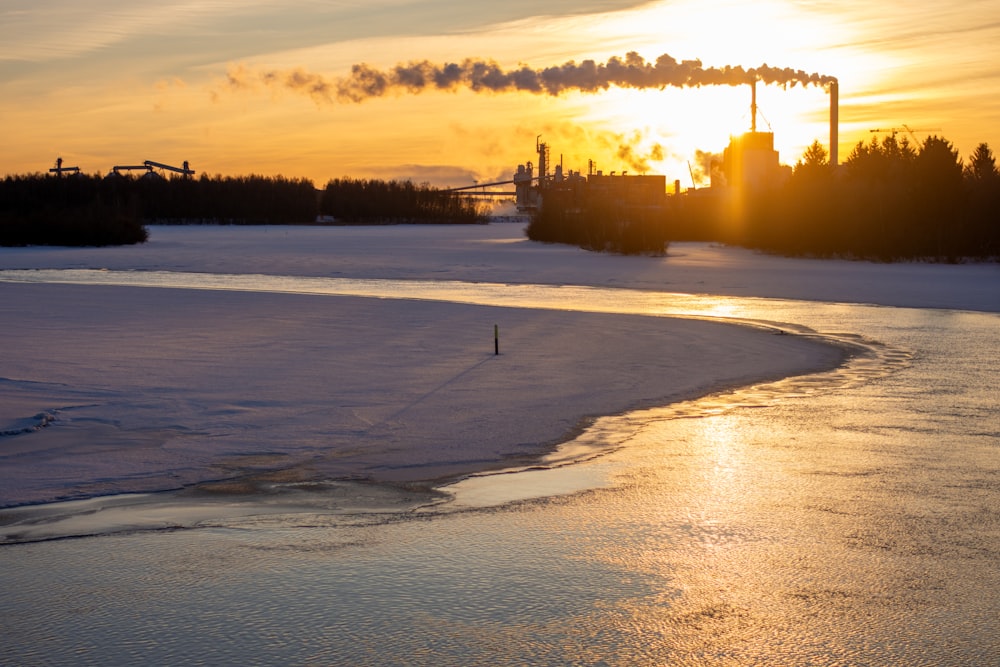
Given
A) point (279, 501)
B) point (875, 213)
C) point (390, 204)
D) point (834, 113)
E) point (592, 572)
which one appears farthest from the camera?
point (390, 204)

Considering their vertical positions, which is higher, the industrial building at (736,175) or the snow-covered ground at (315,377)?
the industrial building at (736,175)

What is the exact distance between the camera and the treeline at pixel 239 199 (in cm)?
8081

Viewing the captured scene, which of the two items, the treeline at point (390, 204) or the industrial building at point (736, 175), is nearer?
the industrial building at point (736, 175)

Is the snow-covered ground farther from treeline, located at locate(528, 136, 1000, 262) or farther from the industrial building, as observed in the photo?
the industrial building

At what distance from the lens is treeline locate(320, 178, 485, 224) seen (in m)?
104

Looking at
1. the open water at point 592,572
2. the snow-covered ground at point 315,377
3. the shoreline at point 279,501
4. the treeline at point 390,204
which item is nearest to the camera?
the open water at point 592,572

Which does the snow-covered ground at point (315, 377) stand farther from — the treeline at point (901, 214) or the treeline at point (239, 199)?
the treeline at point (239, 199)

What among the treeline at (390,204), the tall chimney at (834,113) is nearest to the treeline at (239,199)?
the treeline at (390,204)

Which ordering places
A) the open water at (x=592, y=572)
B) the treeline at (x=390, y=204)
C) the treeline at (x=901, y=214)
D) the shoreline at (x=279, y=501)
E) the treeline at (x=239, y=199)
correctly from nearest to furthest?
the open water at (x=592, y=572), the shoreline at (x=279, y=501), the treeline at (x=901, y=214), the treeline at (x=239, y=199), the treeline at (x=390, y=204)

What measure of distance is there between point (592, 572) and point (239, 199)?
9747 centimetres

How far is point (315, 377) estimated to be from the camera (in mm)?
11344

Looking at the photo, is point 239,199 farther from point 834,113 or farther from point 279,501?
point 279,501

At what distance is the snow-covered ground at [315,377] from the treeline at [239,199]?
2236 inches

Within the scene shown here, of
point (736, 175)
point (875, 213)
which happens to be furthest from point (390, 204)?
point (875, 213)
